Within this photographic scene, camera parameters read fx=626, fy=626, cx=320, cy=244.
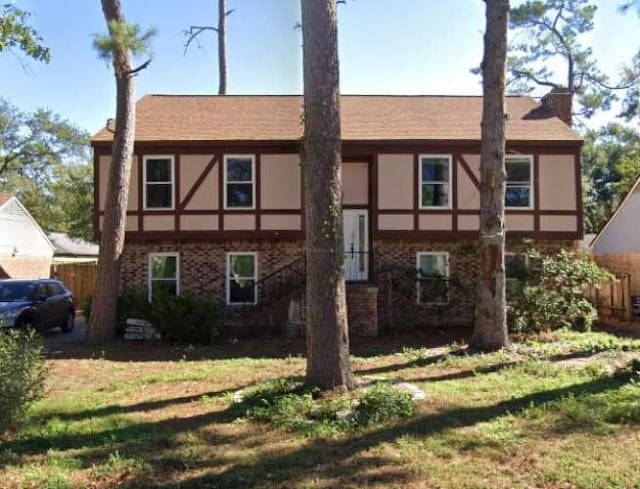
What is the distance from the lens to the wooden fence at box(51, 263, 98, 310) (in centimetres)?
2658

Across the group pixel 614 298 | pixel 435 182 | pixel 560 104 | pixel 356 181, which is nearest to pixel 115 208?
pixel 356 181

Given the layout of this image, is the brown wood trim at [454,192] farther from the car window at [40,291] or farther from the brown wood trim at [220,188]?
the car window at [40,291]

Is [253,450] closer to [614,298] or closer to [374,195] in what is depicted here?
[374,195]

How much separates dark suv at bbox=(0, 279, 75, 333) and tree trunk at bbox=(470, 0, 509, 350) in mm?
10333

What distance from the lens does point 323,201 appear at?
25.8 feet

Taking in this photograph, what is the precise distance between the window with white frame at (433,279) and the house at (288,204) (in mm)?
56

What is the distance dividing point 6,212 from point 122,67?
21.4 metres

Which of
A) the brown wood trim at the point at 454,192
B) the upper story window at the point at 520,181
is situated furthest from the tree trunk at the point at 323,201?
the upper story window at the point at 520,181

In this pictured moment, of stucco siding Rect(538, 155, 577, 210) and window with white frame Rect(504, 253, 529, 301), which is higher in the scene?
stucco siding Rect(538, 155, 577, 210)

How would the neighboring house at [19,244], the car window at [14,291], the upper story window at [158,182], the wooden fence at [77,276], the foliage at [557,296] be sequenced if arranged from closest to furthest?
the foliage at [557,296] < the car window at [14,291] < the upper story window at [158,182] < the wooden fence at [77,276] < the neighboring house at [19,244]

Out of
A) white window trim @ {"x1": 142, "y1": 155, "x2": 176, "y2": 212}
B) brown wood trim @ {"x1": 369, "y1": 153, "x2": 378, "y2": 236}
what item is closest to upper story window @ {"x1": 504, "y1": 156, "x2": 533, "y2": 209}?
brown wood trim @ {"x1": 369, "y1": 153, "x2": 378, "y2": 236}

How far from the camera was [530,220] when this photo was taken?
17.7 m

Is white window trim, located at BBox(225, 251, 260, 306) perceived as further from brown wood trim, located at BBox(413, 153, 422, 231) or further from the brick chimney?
the brick chimney

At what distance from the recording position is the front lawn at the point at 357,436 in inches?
204
